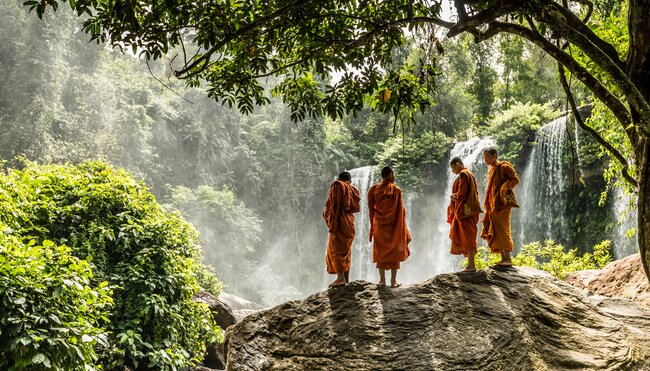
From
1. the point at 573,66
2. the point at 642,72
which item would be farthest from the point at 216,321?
the point at 642,72

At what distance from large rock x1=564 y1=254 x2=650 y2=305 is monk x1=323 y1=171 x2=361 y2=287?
161 inches

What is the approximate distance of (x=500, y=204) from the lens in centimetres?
646

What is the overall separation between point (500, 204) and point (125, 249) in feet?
16.8

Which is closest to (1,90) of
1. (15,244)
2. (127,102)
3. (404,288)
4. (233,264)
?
(127,102)

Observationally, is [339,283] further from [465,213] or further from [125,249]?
[125,249]

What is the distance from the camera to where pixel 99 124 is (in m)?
25.5

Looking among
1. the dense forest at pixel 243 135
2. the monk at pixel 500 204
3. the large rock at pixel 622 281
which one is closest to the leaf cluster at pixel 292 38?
the monk at pixel 500 204

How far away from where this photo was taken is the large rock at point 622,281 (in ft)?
24.4

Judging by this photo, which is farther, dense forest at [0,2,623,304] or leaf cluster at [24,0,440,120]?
dense forest at [0,2,623,304]

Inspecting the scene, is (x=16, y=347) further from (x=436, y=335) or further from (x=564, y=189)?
(x=564, y=189)

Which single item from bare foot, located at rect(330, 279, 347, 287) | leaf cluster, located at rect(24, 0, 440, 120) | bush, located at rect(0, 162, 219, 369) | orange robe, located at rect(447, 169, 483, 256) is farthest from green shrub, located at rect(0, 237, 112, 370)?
orange robe, located at rect(447, 169, 483, 256)

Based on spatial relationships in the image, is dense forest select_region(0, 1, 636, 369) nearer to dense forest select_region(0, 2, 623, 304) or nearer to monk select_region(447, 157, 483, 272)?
dense forest select_region(0, 2, 623, 304)

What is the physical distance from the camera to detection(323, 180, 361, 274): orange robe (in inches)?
250

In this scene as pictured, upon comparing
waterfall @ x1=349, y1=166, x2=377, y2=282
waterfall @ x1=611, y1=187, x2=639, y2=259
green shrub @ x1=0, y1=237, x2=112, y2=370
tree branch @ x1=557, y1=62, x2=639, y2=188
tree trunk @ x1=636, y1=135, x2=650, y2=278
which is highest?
waterfall @ x1=349, y1=166, x2=377, y2=282
